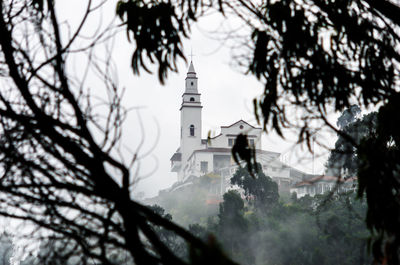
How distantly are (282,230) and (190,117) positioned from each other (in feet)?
52.3

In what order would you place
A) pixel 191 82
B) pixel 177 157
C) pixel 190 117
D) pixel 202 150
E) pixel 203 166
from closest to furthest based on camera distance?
pixel 202 150 < pixel 203 166 < pixel 191 82 < pixel 190 117 < pixel 177 157

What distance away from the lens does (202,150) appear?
37.8 meters

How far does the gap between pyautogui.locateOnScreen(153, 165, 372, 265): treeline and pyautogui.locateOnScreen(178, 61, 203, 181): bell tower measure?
1033 centimetres

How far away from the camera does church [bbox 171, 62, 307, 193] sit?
1475 inches

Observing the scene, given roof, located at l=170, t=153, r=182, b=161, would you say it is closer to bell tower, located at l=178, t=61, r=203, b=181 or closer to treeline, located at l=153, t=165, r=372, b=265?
bell tower, located at l=178, t=61, r=203, b=181

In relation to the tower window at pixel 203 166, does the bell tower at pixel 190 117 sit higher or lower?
higher

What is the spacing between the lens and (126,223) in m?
1.74

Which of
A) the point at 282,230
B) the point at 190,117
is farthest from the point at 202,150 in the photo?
the point at 282,230

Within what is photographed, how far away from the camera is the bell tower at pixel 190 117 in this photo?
40.3 metres

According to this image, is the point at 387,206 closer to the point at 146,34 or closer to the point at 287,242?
the point at 146,34

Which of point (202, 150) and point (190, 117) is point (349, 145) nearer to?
point (202, 150)

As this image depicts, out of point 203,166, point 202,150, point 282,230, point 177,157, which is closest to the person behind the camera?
point 282,230

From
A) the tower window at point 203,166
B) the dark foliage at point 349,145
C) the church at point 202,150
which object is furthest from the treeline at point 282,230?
the dark foliage at point 349,145

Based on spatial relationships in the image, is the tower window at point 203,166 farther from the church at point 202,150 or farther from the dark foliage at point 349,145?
the dark foliage at point 349,145
